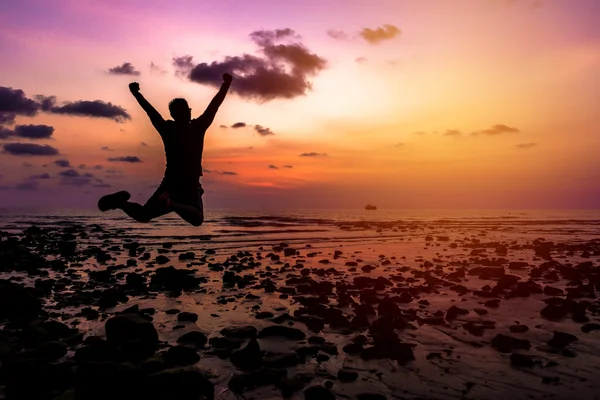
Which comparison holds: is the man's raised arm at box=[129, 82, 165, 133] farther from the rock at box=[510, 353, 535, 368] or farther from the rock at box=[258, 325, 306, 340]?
the rock at box=[510, 353, 535, 368]

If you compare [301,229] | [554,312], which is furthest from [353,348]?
[301,229]

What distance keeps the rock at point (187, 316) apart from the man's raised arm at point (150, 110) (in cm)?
579

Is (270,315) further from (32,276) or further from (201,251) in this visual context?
(201,251)

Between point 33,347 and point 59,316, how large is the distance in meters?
2.87

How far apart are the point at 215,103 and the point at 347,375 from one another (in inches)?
214

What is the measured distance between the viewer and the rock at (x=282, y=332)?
9.70 m

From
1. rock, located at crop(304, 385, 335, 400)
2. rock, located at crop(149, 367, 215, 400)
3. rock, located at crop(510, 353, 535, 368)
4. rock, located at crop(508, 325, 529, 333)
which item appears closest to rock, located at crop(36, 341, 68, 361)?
rock, located at crop(149, 367, 215, 400)

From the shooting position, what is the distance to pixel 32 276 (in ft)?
61.6

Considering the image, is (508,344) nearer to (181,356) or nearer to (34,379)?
(181,356)

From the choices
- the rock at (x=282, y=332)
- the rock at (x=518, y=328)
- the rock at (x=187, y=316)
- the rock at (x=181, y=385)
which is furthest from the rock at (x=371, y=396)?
the rock at (x=187, y=316)

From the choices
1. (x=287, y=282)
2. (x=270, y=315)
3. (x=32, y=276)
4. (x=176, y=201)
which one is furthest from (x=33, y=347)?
(x=32, y=276)

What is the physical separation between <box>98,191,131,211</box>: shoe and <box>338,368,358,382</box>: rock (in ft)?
15.4

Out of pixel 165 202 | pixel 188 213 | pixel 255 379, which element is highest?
pixel 165 202

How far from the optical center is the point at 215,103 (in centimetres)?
775
